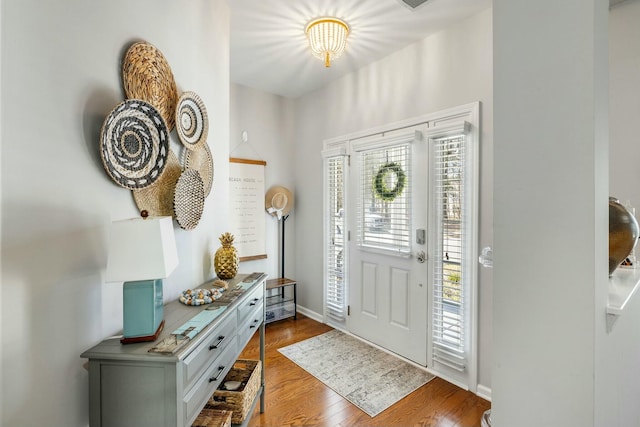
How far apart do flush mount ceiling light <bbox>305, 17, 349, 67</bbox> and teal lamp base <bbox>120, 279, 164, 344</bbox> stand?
1967 mm

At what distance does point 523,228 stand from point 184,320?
4.26ft

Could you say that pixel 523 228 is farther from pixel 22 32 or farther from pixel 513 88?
pixel 22 32

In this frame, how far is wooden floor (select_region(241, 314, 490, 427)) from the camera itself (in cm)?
195

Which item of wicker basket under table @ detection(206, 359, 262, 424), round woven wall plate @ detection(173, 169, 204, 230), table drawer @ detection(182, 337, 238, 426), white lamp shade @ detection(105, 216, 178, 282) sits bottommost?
wicker basket under table @ detection(206, 359, 262, 424)

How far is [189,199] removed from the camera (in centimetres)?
168

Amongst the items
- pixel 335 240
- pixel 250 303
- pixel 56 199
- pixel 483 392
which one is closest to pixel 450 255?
pixel 483 392

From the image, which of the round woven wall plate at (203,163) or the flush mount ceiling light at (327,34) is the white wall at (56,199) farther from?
the flush mount ceiling light at (327,34)

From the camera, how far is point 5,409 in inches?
32.0

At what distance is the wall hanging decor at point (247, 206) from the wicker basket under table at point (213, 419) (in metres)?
2.06

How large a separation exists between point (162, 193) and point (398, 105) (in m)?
2.17

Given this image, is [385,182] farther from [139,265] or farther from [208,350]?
[139,265]

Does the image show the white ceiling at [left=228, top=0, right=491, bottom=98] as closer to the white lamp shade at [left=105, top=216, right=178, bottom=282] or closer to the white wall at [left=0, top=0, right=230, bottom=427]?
the white wall at [left=0, top=0, right=230, bottom=427]

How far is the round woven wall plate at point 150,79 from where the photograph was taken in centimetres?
127

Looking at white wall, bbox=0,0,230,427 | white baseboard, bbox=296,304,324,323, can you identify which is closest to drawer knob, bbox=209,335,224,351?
white wall, bbox=0,0,230,427
